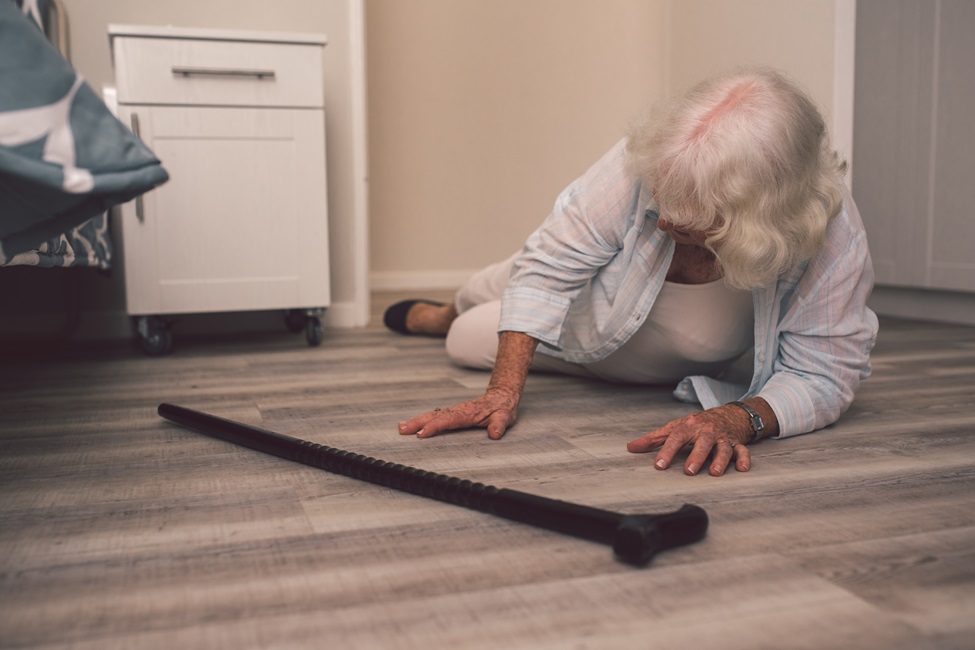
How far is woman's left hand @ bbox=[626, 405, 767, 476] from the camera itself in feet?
3.55

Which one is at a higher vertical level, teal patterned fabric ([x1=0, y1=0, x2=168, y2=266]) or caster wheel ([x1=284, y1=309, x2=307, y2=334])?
teal patterned fabric ([x1=0, y1=0, x2=168, y2=266])

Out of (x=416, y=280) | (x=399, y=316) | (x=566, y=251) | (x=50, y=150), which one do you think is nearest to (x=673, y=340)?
(x=566, y=251)

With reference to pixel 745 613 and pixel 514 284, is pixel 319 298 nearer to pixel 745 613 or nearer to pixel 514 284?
pixel 514 284

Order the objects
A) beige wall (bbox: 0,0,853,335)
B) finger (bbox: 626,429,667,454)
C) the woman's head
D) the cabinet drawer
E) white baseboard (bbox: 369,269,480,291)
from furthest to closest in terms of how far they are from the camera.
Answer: white baseboard (bbox: 369,269,480,291) → beige wall (bbox: 0,0,853,335) → the cabinet drawer → finger (bbox: 626,429,667,454) → the woman's head

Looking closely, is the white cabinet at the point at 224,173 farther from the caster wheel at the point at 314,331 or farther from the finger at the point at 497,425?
the finger at the point at 497,425

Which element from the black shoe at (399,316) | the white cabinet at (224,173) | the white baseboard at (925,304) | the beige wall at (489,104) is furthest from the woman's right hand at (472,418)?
the beige wall at (489,104)

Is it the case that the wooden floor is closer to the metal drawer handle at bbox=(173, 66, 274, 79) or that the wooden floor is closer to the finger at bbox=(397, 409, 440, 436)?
the finger at bbox=(397, 409, 440, 436)

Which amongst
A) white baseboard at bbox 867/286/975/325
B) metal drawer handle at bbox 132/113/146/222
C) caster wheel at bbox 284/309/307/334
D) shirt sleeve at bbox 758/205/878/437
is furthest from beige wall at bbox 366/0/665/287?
shirt sleeve at bbox 758/205/878/437

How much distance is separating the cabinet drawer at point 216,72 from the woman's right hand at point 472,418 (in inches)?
46.1

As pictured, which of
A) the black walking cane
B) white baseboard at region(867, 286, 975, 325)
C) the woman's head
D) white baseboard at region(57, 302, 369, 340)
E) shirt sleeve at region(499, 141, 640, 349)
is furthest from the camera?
white baseboard at region(867, 286, 975, 325)

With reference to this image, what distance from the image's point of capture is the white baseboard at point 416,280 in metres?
3.99

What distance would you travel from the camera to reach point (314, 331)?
2.29 metres

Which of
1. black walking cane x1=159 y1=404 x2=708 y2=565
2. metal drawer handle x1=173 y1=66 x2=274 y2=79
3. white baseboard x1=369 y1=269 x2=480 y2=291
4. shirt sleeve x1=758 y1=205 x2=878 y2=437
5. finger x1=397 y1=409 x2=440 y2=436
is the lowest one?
white baseboard x1=369 y1=269 x2=480 y2=291

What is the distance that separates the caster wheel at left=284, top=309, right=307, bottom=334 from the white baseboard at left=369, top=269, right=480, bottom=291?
144 cm
